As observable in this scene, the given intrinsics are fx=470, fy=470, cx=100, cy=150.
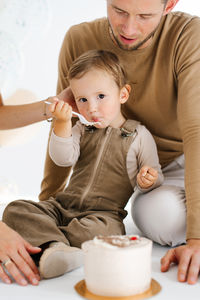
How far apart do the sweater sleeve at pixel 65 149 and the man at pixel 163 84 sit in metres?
0.30

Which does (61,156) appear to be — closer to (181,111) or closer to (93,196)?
(93,196)

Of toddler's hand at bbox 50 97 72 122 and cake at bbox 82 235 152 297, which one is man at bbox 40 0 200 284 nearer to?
cake at bbox 82 235 152 297

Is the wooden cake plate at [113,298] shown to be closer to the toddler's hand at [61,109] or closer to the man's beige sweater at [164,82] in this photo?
the man's beige sweater at [164,82]

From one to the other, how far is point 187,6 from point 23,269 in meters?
2.37

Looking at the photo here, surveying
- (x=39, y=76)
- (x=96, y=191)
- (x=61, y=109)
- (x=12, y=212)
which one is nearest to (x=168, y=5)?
(x=61, y=109)

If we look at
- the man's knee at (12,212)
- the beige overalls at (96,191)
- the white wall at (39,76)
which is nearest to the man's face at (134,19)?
the beige overalls at (96,191)

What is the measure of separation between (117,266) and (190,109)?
714mm

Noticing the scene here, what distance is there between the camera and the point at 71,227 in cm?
155

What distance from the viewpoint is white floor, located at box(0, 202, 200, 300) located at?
1.24 metres

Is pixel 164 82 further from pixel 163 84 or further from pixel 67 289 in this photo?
pixel 67 289

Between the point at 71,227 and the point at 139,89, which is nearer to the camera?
the point at 71,227

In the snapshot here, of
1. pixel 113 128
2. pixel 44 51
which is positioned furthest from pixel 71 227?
pixel 44 51

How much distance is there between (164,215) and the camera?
1.68m

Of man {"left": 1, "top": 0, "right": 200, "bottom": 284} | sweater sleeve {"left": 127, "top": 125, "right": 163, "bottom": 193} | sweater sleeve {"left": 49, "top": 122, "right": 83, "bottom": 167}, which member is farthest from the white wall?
sweater sleeve {"left": 127, "top": 125, "right": 163, "bottom": 193}
